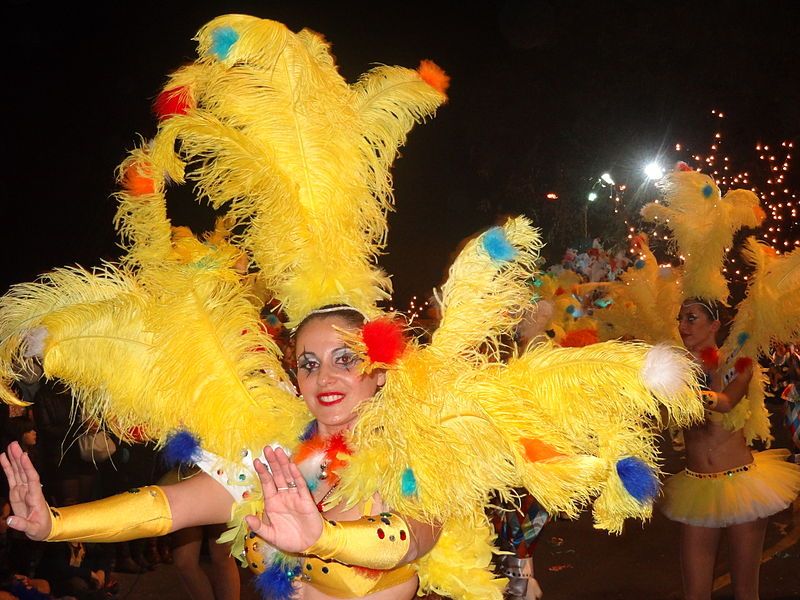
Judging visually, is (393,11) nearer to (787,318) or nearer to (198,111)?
(787,318)

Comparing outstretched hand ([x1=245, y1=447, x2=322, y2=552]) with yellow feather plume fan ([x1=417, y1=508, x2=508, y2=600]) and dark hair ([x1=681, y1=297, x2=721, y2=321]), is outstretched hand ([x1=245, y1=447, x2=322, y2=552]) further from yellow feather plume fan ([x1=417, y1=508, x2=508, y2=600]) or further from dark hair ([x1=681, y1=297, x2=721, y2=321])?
dark hair ([x1=681, y1=297, x2=721, y2=321])

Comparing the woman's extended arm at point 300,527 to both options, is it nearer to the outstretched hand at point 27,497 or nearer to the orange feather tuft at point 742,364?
the outstretched hand at point 27,497

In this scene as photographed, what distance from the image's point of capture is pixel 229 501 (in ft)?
9.63

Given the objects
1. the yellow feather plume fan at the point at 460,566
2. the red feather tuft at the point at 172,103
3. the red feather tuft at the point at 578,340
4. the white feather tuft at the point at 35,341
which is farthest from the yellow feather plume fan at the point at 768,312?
the white feather tuft at the point at 35,341

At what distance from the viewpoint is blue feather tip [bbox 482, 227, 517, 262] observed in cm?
254

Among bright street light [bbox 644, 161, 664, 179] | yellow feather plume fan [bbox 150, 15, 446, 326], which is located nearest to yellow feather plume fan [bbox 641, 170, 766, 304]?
yellow feather plume fan [bbox 150, 15, 446, 326]

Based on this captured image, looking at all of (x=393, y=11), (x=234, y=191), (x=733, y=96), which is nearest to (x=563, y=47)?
(x=733, y=96)

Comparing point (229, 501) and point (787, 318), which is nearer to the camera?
point (229, 501)

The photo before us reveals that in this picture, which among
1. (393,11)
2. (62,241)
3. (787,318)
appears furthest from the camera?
(393,11)

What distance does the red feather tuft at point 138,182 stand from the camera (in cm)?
289

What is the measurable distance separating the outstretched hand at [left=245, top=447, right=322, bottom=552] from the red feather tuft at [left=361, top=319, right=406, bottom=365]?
1.27 feet

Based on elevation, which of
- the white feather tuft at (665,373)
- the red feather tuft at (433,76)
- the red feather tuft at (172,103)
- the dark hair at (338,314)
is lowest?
the white feather tuft at (665,373)

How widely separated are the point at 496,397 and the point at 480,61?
44.5ft

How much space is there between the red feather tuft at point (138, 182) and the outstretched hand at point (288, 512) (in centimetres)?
119
